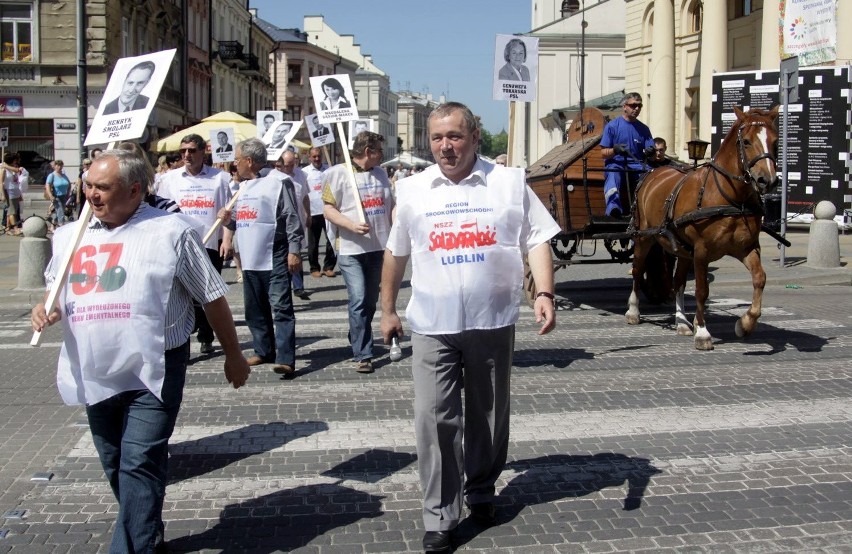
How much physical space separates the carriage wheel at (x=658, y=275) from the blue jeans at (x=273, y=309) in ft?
17.2

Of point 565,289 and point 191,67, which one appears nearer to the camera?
point 565,289

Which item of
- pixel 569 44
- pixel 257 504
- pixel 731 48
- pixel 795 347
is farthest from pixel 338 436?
pixel 569 44

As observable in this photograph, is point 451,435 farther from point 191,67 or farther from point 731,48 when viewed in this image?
point 191,67

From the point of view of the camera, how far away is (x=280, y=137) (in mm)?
12219

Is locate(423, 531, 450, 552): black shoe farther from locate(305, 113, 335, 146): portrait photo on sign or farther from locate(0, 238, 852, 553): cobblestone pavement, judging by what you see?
locate(305, 113, 335, 146): portrait photo on sign

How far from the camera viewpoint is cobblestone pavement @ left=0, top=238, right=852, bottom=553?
4.62 metres

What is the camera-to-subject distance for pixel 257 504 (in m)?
5.07

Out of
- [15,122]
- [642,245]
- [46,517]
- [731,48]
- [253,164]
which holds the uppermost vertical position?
[731,48]

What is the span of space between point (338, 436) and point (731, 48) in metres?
31.6

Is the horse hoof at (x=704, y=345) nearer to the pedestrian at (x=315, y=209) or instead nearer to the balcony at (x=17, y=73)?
the pedestrian at (x=315, y=209)

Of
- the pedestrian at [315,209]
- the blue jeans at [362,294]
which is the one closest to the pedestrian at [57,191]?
the pedestrian at [315,209]

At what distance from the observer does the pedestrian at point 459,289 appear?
4.48 meters

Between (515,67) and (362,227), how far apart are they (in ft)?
13.9

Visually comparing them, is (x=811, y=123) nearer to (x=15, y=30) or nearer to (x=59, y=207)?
(x=59, y=207)
